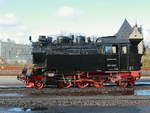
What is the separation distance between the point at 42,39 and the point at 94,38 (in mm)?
3548

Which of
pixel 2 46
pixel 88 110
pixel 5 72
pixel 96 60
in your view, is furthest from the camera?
pixel 2 46

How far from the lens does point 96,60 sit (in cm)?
1742

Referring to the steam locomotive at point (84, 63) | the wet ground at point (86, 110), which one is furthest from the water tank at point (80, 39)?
the wet ground at point (86, 110)

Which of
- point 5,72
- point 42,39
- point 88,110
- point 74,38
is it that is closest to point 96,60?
point 74,38

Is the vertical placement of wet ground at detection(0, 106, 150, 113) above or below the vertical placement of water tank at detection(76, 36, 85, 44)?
below

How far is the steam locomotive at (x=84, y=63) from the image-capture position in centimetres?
1739

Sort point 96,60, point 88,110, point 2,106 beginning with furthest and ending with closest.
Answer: point 96,60 < point 2,106 < point 88,110

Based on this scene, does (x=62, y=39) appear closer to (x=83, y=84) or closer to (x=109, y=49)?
(x=109, y=49)

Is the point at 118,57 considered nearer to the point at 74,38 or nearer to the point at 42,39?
the point at 74,38

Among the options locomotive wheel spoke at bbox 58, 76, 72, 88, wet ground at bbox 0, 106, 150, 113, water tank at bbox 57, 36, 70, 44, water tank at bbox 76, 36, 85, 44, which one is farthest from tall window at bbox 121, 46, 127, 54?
wet ground at bbox 0, 106, 150, 113

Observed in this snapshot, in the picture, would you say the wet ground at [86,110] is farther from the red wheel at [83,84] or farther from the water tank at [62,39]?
the water tank at [62,39]

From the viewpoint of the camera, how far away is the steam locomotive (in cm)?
1739

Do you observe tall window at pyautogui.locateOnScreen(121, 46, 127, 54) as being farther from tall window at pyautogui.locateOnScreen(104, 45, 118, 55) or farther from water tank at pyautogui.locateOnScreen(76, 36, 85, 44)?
water tank at pyautogui.locateOnScreen(76, 36, 85, 44)

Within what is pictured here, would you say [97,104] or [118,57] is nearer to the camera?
[97,104]
